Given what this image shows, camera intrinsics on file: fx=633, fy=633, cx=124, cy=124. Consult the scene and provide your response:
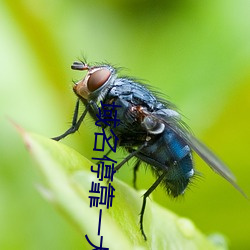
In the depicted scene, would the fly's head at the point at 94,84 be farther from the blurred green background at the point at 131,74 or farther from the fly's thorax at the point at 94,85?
the blurred green background at the point at 131,74

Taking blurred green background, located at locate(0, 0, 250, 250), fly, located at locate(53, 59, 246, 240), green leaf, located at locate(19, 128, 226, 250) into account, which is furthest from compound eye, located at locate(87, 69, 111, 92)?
blurred green background, located at locate(0, 0, 250, 250)

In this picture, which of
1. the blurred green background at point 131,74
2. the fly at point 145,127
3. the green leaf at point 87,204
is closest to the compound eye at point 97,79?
the fly at point 145,127

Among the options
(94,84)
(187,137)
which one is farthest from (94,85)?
(187,137)

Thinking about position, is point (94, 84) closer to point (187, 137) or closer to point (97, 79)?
point (97, 79)

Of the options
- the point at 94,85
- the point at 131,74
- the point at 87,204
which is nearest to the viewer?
the point at 87,204

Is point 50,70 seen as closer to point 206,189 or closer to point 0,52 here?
point 0,52
